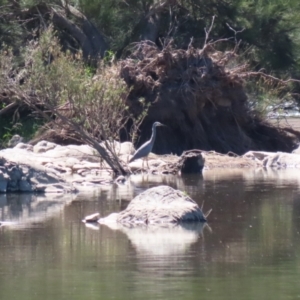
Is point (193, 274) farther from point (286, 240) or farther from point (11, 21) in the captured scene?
point (11, 21)

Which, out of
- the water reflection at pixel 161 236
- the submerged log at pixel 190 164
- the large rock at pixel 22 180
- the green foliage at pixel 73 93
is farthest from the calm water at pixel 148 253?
the submerged log at pixel 190 164

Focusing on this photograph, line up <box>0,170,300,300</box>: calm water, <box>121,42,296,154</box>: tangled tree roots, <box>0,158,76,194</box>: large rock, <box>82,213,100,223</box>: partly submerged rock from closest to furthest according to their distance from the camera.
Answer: <box>0,170,300,300</box>: calm water, <box>82,213,100,223</box>: partly submerged rock, <box>0,158,76,194</box>: large rock, <box>121,42,296,154</box>: tangled tree roots

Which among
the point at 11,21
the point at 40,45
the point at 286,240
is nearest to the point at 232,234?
the point at 286,240

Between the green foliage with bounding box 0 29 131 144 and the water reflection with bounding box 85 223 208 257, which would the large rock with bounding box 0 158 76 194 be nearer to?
the green foliage with bounding box 0 29 131 144

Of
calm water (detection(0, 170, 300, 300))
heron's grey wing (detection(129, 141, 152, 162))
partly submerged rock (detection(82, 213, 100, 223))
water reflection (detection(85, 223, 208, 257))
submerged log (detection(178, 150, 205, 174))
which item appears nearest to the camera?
calm water (detection(0, 170, 300, 300))

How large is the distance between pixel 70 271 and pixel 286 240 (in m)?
3.61

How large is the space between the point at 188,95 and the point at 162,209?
1676 centimetres

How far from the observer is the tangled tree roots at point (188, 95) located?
29.9 meters

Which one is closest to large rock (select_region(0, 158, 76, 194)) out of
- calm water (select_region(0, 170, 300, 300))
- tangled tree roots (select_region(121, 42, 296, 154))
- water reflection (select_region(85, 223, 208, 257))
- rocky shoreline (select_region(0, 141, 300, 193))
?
rocky shoreline (select_region(0, 141, 300, 193))

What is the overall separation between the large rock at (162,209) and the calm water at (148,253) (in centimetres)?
42

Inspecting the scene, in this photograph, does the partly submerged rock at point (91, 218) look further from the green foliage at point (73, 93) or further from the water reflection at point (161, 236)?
the green foliage at point (73, 93)

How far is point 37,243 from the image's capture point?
1205 centimetres

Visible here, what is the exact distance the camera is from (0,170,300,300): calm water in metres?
8.91

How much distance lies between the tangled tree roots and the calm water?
12.4 m
